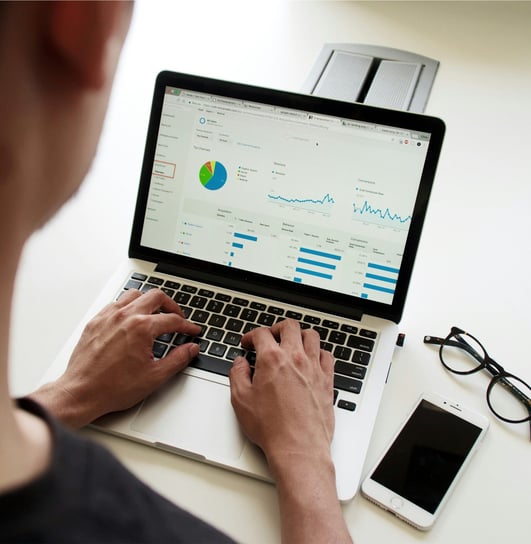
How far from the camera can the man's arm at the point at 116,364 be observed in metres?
0.70

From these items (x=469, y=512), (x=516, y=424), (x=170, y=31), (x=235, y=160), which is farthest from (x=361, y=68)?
(x=469, y=512)

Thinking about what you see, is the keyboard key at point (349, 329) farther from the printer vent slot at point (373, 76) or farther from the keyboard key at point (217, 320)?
the printer vent slot at point (373, 76)

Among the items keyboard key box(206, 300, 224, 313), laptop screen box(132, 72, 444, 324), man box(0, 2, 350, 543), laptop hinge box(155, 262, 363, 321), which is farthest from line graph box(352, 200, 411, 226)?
man box(0, 2, 350, 543)

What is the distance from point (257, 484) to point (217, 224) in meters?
0.36

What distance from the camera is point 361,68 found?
1396 millimetres

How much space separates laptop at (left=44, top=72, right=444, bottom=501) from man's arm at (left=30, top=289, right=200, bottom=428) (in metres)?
0.03

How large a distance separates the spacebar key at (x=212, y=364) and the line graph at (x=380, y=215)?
0.86ft

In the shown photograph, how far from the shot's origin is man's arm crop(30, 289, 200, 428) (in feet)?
2.30

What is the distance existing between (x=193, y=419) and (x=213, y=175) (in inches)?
13.3

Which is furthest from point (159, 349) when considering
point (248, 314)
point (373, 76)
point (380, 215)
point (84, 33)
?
point (373, 76)

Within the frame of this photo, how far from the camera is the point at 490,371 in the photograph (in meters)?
0.83

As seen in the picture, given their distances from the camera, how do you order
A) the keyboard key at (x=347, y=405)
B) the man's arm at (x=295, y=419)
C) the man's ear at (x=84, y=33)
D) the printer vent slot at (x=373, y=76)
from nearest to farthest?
the man's ear at (x=84, y=33)
the man's arm at (x=295, y=419)
the keyboard key at (x=347, y=405)
the printer vent slot at (x=373, y=76)

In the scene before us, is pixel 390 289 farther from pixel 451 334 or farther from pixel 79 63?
pixel 79 63

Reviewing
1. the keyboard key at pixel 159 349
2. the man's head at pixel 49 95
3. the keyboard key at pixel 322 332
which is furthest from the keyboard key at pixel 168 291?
the man's head at pixel 49 95
